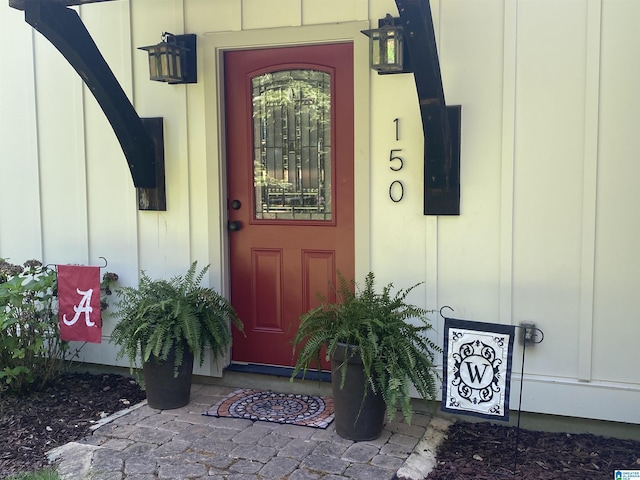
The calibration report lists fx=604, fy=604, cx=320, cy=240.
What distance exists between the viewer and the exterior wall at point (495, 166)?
3273 mm

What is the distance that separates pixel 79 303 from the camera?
13.8ft

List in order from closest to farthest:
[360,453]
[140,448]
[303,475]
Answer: [303,475] < [360,453] < [140,448]

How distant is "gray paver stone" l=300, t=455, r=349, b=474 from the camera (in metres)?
3.01

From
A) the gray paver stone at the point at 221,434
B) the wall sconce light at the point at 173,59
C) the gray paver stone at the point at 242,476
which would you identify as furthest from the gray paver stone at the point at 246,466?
the wall sconce light at the point at 173,59

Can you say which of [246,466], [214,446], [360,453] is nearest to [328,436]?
[360,453]

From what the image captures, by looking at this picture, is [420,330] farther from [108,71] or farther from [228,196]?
[108,71]

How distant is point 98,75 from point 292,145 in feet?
4.27

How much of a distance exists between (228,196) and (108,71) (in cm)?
111

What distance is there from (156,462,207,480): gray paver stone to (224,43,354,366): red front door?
118cm

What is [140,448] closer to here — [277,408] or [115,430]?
[115,430]

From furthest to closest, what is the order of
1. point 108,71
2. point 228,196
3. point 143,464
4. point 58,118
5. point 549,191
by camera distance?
point 58,118 < point 228,196 < point 108,71 < point 549,191 < point 143,464

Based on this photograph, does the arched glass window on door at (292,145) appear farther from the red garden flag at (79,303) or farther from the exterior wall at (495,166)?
the red garden flag at (79,303)

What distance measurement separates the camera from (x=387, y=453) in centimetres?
318

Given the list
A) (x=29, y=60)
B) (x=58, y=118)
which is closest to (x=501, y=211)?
(x=58, y=118)
